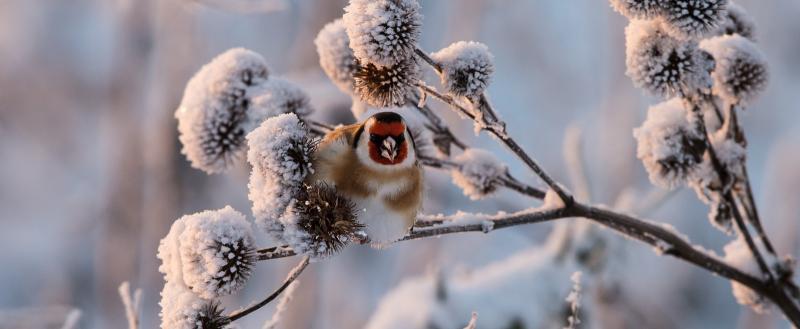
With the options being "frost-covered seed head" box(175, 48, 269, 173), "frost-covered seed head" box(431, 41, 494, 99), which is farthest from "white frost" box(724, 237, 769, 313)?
"frost-covered seed head" box(175, 48, 269, 173)

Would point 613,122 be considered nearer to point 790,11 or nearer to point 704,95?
point 790,11

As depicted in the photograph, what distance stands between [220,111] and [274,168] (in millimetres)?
410

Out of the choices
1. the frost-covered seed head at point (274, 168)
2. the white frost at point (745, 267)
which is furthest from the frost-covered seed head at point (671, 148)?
the frost-covered seed head at point (274, 168)

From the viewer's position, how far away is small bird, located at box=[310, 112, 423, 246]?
1.28 metres

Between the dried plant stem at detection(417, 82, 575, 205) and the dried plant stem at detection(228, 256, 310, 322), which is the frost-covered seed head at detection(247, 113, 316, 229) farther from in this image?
the dried plant stem at detection(417, 82, 575, 205)

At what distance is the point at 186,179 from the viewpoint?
17.3 feet

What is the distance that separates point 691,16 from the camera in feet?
4.07

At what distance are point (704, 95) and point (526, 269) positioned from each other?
0.97 m

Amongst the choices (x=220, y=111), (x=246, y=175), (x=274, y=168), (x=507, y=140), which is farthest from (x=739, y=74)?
(x=246, y=175)

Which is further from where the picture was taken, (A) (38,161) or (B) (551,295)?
(A) (38,161)

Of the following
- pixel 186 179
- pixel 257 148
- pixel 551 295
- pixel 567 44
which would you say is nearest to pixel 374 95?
pixel 257 148

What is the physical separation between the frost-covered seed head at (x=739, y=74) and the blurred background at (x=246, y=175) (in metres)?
1.63

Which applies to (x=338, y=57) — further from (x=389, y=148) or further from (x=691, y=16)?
(x=691, y=16)

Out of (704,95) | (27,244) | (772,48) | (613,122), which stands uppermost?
(27,244)
